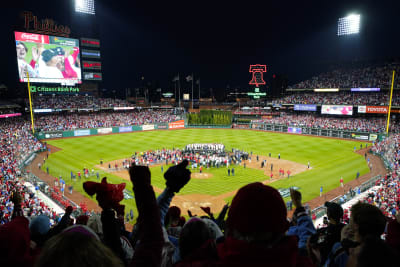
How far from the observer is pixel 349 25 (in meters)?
58.4

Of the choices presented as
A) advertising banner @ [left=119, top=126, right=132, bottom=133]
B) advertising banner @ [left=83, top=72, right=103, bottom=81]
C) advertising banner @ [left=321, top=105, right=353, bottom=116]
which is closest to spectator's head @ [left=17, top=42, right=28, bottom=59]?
advertising banner @ [left=83, top=72, right=103, bottom=81]

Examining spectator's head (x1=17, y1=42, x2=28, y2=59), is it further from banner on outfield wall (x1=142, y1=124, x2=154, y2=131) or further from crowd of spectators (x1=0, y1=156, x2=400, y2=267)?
crowd of spectators (x1=0, y1=156, x2=400, y2=267)

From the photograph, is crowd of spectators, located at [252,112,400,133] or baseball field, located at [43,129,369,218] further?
crowd of spectators, located at [252,112,400,133]

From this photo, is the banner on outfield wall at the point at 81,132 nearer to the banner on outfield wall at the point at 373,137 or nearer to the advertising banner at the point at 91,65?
the advertising banner at the point at 91,65

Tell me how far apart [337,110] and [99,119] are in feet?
176

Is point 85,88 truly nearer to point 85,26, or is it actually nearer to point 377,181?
point 85,26

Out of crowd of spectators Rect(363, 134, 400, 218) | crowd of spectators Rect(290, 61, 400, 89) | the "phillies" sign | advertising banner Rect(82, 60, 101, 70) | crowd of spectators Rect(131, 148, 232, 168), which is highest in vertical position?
the "phillies" sign

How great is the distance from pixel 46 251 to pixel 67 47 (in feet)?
221

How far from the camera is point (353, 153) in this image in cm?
3634

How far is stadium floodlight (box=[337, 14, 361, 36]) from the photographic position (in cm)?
5756

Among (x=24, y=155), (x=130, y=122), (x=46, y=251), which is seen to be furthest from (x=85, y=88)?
(x=46, y=251)

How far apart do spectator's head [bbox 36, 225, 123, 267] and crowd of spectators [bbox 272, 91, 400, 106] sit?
60.0 m

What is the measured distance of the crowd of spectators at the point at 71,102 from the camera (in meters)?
58.5

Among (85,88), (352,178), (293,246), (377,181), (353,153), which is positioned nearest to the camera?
(293,246)
